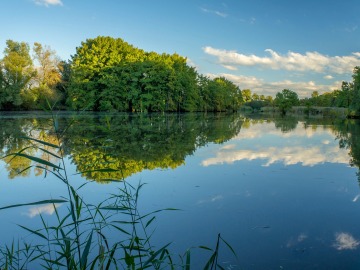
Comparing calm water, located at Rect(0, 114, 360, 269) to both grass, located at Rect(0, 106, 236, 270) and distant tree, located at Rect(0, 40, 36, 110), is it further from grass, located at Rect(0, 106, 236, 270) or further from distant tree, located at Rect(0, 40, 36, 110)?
distant tree, located at Rect(0, 40, 36, 110)

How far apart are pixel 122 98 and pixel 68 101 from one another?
727cm

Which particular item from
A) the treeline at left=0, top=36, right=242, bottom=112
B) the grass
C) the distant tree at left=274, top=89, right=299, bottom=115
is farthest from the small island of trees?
the grass

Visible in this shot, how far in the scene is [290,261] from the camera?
3.05 m

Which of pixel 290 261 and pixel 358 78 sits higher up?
pixel 358 78

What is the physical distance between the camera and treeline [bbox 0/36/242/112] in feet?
127

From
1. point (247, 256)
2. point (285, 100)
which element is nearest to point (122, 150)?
point (247, 256)

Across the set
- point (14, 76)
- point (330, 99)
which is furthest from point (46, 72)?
point (330, 99)

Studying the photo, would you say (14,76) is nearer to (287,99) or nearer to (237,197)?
(237,197)

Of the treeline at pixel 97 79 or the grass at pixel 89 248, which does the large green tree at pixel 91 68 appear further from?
the grass at pixel 89 248

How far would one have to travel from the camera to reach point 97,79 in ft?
130

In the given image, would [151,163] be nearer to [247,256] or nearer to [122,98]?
[247,256]

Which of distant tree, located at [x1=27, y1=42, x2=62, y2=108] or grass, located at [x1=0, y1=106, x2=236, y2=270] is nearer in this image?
grass, located at [x1=0, y1=106, x2=236, y2=270]

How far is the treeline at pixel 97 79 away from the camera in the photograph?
127 ft

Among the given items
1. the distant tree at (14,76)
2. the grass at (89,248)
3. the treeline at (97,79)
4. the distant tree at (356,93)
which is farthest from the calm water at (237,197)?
the distant tree at (14,76)
